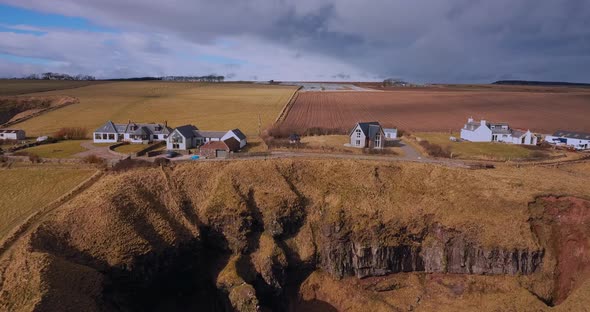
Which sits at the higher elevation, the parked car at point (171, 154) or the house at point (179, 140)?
the house at point (179, 140)

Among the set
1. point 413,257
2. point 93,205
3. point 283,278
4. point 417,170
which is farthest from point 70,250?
point 417,170

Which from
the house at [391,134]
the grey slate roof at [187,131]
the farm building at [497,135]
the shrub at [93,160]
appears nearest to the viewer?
the shrub at [93,160]

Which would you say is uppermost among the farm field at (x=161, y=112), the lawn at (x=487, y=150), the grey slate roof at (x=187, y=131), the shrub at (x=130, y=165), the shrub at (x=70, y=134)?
the farm field at (x=161, y=112)

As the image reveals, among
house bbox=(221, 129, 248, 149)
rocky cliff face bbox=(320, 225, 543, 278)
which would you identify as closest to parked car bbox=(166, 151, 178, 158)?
house bbox=(221, 129, 248, 149)

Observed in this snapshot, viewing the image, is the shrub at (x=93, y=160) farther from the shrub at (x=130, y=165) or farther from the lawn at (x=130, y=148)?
the lawn at (x=130, y=148)

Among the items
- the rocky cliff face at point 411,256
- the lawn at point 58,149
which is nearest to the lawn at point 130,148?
the lawn at point 58,149

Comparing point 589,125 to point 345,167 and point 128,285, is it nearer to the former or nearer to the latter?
point 345,167
